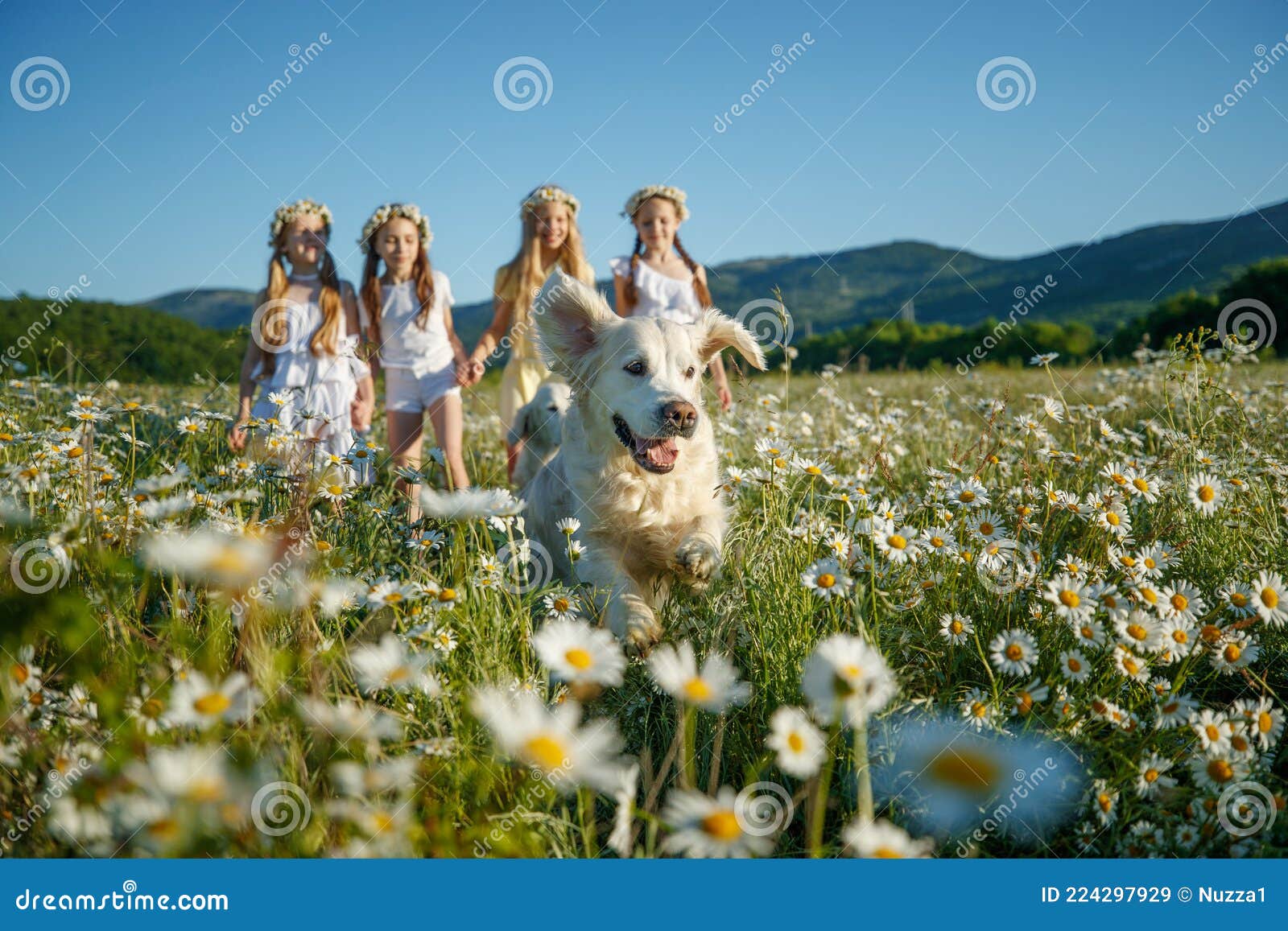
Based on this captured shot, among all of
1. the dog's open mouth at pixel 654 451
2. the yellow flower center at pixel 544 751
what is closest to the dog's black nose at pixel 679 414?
the dog's open mouth at pixel 654 451

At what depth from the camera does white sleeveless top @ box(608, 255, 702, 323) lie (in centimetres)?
628

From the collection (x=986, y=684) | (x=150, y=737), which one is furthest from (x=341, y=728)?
(x=986, y=684)

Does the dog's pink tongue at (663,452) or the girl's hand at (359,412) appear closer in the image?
the dog's pink tongue at (663,452)

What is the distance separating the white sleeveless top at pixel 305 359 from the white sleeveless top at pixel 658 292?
2244 millimetres

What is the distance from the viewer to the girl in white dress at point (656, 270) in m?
6.30

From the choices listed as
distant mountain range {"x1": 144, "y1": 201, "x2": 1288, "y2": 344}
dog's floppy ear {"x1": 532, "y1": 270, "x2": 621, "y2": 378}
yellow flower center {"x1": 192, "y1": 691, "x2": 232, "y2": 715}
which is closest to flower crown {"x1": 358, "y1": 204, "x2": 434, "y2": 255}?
dog's floppy ear {"x1": 532, "y1": 270, "x2": 621, "y2": 378}

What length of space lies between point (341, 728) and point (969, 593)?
205 centimetres

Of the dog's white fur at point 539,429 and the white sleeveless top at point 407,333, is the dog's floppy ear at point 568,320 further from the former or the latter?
the white sleeveless top at point 407,333

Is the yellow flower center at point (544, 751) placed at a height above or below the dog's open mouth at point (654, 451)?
below

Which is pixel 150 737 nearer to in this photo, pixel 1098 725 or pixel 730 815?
pixel 730 815

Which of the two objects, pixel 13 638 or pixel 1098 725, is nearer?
pixel 13 638

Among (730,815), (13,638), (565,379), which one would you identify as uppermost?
(565,379)

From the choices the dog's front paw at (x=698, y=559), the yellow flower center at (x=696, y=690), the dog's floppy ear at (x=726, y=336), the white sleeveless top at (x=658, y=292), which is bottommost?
→ the yellow flower center at (x=696, y=690)

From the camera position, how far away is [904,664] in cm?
230
